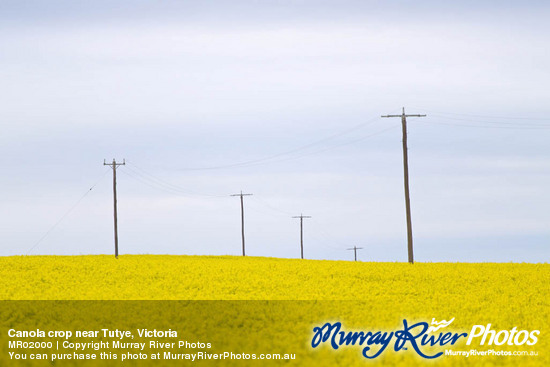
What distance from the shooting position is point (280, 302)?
2903cm

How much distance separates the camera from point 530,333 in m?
23.4

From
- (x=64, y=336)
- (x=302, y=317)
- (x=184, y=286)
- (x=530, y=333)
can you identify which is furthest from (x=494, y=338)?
(x=184, y=286)

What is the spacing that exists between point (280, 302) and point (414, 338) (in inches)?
335

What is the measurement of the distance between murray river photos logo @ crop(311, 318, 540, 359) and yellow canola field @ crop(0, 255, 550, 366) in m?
0.34

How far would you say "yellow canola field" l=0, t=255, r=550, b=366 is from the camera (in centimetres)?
2028

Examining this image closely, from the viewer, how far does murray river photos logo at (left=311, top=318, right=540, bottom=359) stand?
20.4 meters

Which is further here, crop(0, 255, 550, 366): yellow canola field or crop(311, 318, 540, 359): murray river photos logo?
crop(311, 318, 540, 359): murray river photos logo

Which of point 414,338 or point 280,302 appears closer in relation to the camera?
point 414,338

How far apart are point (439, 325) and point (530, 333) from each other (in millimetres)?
3182

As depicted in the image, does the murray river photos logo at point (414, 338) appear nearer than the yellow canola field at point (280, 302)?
No

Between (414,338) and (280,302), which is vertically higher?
(280,302)

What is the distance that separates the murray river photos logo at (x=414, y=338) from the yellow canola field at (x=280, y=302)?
1.12 feet

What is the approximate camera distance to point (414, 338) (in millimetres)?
21734

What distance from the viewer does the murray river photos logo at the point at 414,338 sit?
20.4 metres
